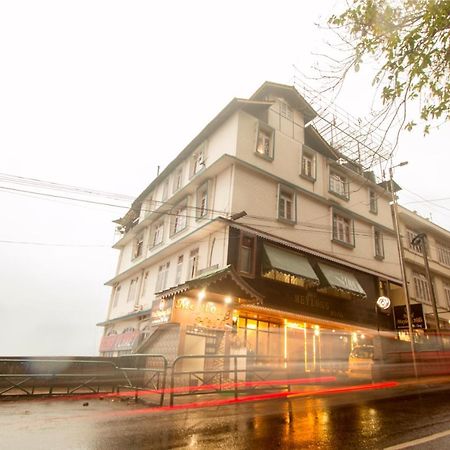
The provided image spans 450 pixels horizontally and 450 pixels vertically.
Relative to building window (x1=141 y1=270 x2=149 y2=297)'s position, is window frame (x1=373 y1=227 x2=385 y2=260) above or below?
above

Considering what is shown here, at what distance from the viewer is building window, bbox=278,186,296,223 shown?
18.7 metres

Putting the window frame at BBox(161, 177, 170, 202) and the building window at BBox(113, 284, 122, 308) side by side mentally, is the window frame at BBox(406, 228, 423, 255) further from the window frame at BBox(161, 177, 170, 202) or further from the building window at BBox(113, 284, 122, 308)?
the building window at BBox(113, 284, 122, 308)

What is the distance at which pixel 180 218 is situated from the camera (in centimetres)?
2069

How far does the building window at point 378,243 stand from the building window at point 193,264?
1299 centimetres

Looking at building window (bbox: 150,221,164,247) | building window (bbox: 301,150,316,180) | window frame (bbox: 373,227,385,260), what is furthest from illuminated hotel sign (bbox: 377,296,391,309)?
building window (bbox: 150,221,164,247)

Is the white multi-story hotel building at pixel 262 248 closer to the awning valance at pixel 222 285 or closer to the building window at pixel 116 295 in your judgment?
the awning valance at pixel 222 285

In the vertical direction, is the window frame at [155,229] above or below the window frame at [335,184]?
below

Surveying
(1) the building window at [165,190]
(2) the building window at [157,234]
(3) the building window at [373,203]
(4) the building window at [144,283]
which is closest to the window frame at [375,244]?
(3) the building window at [373,203]

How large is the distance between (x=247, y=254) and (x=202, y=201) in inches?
178

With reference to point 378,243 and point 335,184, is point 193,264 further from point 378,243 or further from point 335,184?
point 378,243

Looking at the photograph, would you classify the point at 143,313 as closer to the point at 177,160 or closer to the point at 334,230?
the point at 177,160

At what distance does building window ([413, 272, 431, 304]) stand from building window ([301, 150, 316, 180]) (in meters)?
13.0

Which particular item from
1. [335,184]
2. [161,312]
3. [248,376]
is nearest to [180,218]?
[161,312]

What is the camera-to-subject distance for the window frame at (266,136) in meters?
18.4
